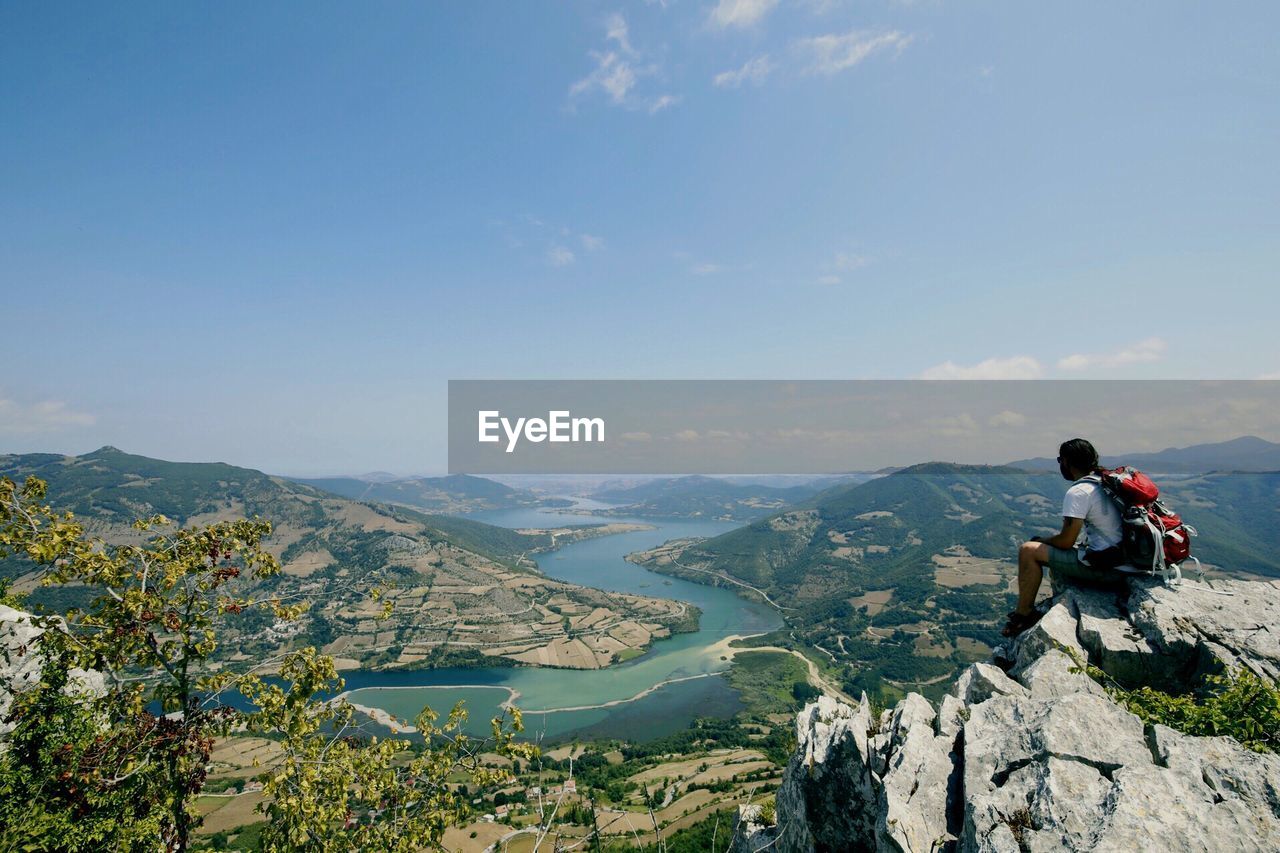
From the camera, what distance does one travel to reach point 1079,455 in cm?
910

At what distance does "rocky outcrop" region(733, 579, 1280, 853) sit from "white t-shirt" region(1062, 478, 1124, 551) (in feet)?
3.74

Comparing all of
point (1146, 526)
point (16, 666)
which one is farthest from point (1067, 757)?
point (16, 666)

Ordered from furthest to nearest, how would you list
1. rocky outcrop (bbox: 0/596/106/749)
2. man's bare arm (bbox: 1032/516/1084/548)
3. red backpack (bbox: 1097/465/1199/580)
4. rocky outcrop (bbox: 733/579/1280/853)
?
1. rocky outcrop (bbox: 0/596/106/749)
2. man's bare arm (bbox: 1032/516/1084/548)
3. red backpack (bbox: 1097/465/1199/580)
4. rocky outcrop (bbox: 733/579/1280/853)

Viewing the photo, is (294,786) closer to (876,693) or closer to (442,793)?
(442,793)

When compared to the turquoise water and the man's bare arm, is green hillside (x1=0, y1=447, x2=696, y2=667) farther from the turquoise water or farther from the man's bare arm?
the man's bare arm

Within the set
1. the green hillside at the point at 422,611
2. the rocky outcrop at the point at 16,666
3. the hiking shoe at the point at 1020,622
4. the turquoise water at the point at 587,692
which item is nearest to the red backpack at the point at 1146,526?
Result: the hiking shoe at the point at 1020,622

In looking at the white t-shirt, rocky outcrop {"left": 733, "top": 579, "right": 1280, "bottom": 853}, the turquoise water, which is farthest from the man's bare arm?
the turquoise water

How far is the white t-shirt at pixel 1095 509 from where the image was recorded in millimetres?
8586

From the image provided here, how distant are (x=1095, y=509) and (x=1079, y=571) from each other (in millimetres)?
1425

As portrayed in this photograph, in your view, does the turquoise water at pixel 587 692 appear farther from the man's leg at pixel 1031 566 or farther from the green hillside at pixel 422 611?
the man's leg at pixel 1031 566

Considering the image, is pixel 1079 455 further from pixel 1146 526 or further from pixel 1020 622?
pixel 1020 622

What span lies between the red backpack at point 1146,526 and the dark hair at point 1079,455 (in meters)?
0.33

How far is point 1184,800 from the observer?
16.6 feet

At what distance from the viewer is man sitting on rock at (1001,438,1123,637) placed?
28.3 feet
